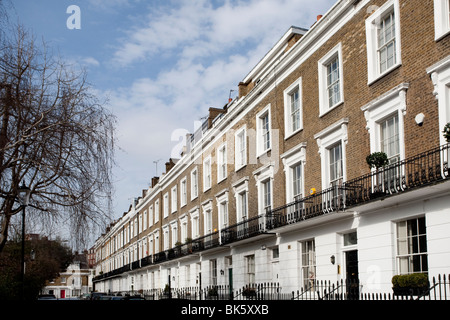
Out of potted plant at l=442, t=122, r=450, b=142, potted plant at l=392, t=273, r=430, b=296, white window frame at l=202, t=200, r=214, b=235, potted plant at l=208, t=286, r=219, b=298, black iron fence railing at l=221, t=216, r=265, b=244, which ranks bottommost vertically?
potted plant at l=208, t=286, r=219, b=298

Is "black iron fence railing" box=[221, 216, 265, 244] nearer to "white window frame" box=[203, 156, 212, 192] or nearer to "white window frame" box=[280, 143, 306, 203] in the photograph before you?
"white window frame" box=[280, 143, 306, 203]

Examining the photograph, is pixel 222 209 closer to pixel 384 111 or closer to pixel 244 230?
pixel 244 230

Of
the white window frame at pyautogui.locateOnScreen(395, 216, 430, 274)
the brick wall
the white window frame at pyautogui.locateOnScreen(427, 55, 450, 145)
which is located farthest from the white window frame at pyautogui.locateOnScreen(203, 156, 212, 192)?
the white window frame at pyautogui.locateOnScreen(427, 55, 450, 145)

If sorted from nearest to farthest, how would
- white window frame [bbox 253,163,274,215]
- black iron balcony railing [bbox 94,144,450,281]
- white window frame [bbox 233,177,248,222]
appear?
black iron balcony railing [bbox 94,144,450,281], white window frame [bbox 253,163,274,215], white window frame [bbox 233,177,248,222]

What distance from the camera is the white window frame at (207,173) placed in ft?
111

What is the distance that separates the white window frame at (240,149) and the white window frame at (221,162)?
215 centimetres

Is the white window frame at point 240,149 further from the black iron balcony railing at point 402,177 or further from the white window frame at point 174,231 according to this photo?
the white window frame at point 174,231

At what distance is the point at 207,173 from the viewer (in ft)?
113

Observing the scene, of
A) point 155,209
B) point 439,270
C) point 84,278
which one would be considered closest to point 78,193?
point 439,270

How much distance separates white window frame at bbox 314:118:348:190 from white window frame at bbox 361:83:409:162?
1415mm

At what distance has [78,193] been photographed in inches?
456

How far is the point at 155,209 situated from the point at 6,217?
3773cm

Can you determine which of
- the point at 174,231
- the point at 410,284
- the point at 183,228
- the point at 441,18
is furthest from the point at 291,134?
the point at 174,231

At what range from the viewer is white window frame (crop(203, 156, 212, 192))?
3369cm
